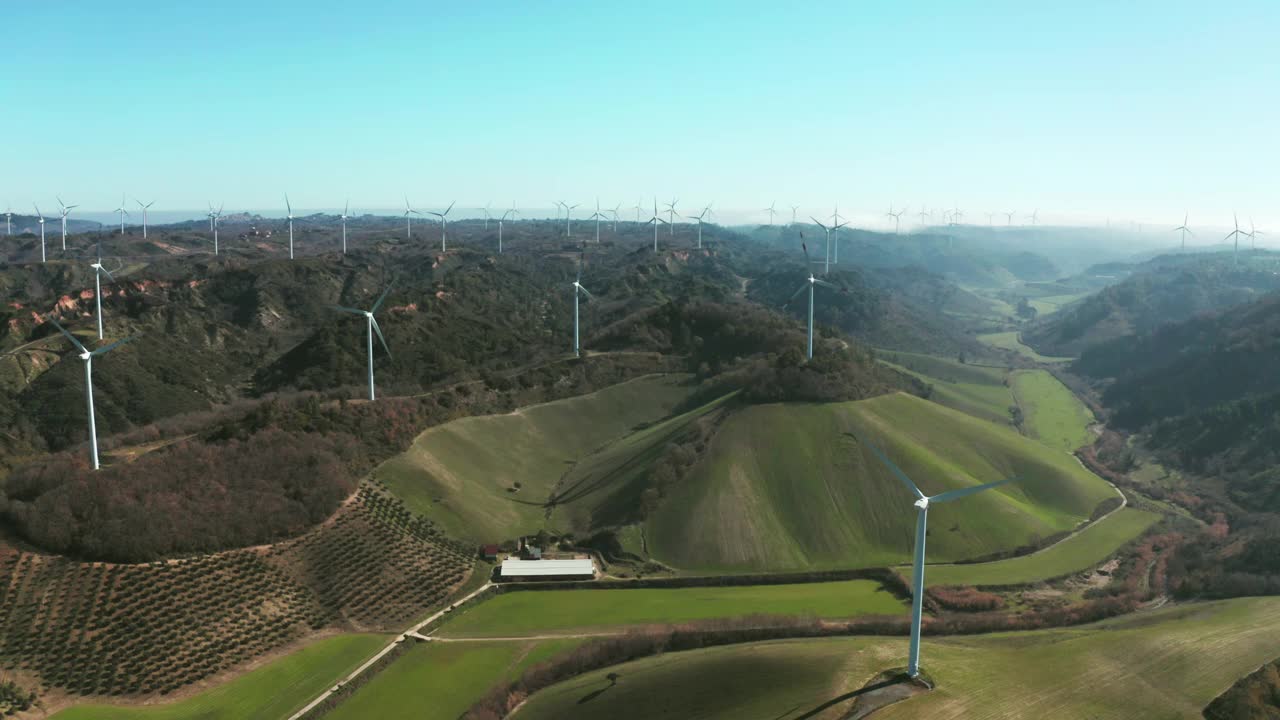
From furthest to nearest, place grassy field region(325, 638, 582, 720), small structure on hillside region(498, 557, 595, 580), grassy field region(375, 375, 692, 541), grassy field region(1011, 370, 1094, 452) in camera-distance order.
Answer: grassy field region(1011, 370, 1094, 452)
grassy field region(375, 375, 692, 541)
small structure on hillside region(498, 557, 595, 580)
grassy field region(325, 638, 582, 720)

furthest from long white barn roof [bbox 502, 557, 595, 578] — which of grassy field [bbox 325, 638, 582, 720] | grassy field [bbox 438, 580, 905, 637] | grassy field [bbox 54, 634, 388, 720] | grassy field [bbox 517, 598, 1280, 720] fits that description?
grassy field [bbox 517, 598, 1280, 720]

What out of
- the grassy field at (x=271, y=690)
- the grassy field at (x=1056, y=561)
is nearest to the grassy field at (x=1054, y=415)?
the grassy field at (x=1056, y=561)

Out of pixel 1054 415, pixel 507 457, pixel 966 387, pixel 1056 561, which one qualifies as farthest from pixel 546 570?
pixel 966 387

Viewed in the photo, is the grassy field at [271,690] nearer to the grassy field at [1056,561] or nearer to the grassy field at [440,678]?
the grassy field at [440,678]

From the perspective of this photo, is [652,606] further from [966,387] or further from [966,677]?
[966,387]

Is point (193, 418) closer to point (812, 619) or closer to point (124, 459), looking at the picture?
point (124, 459)

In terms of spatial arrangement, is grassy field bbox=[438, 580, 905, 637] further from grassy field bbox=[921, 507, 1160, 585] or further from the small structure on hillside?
grassy field bbox=[921, 507, 1160, 585]
